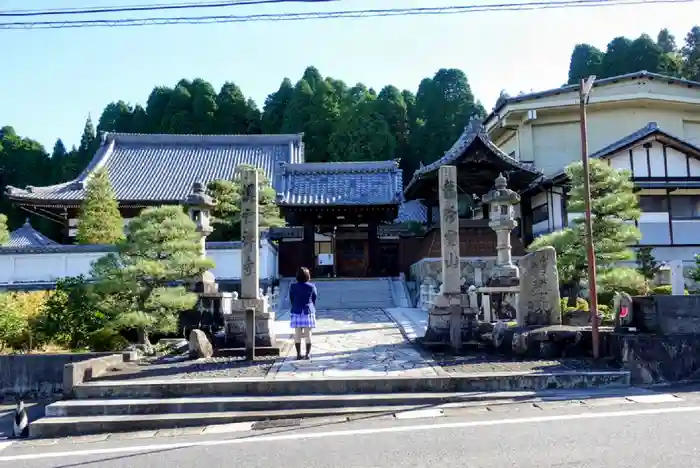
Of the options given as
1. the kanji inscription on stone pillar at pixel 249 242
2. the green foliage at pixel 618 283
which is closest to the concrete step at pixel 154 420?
the kanji inscription on stone pillar at pixel 249 242

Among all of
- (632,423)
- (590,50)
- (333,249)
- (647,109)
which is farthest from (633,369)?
(590,50)

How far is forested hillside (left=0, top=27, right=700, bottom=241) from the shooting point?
41.6m

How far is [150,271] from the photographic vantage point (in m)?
11.0

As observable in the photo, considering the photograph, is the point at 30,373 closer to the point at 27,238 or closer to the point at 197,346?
the point at 197,346

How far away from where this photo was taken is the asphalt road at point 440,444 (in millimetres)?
5027

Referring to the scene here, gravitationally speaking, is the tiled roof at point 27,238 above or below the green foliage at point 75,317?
above

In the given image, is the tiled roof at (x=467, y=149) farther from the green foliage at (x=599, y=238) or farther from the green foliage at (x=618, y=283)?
the green foliage at (x=618, y=283)

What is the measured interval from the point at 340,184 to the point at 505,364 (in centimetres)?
1925

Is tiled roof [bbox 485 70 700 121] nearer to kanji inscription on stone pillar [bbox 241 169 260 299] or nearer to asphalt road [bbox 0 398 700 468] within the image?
kanji inscription on stone pillar [bbox 241 169 260 299]

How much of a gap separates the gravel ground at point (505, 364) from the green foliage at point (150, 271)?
19.4ft

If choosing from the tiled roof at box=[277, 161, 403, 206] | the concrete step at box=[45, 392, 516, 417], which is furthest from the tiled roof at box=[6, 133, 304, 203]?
the concrete step at box=[45, 392, 516, 417]

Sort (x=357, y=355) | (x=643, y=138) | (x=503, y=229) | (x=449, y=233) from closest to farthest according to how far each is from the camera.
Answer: (x=357, y=355)
(x=449, y=233)
(x=503, y=229)
(x=643, y=138)

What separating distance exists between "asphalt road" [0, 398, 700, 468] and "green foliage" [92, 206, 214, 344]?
4.56m

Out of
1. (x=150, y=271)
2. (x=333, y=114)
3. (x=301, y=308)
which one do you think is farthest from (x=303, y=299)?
(x=333, y=114)
